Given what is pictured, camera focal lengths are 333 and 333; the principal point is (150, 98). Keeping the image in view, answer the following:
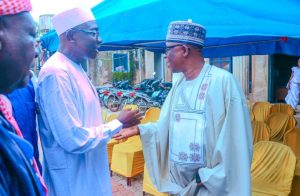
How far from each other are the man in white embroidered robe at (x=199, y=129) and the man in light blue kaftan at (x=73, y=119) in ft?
1.20

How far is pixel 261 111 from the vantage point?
5.77 meters

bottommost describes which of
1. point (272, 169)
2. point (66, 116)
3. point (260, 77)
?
point (272, 169)

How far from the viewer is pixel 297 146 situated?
13.3ft

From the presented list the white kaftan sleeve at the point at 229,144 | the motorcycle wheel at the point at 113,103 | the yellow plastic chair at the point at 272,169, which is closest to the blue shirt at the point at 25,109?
the white kaftan sleeve at the point at 229,144

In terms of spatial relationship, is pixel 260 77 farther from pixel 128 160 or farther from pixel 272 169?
pixel 272 169

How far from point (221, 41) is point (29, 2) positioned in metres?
4.74

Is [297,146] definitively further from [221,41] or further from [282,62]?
[282,62]

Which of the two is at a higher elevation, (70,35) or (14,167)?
(70,35)

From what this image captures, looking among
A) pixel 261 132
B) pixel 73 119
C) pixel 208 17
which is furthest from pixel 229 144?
pixel 261 132

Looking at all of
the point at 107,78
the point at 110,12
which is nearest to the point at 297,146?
the point at 110,12

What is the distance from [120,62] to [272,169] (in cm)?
1671

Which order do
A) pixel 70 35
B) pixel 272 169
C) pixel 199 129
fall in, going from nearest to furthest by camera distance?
pixel 70 35 < pixel 199 129 < pixel 272 169

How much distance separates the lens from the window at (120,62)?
1921 cm

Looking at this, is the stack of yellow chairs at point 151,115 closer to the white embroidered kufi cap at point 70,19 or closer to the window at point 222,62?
the white embroidered kufi cap at point 70,19
